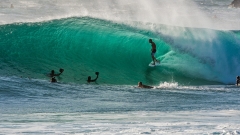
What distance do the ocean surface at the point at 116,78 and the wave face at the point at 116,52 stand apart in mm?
36

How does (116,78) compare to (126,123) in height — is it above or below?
above

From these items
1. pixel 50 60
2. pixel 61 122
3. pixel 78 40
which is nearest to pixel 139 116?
pixel 61 122

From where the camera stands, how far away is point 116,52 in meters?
20.4

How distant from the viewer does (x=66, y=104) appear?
11938mm

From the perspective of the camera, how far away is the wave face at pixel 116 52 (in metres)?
18.0

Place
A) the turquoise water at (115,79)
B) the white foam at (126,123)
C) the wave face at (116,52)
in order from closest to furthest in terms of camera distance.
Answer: the white foam at (126,123), the turquoise water at (115,79), the wave face at (116,52)

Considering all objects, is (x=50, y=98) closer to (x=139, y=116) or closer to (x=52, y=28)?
(x=139, y=116)

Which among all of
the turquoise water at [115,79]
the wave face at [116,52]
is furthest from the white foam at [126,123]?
the wave face at [116,52]

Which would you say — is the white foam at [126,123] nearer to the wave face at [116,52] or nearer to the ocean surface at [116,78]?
the ocean surface at [116,78]

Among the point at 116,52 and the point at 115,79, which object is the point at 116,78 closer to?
the point at 115,79

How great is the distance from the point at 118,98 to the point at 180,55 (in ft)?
23.2

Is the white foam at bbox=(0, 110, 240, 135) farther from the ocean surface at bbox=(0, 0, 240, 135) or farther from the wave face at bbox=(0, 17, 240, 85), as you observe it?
the wave face at bbox=(0, 17, 240, 85)

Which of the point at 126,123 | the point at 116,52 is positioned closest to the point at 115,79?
the point at 116,52

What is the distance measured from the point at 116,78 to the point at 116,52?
9.24 feet
